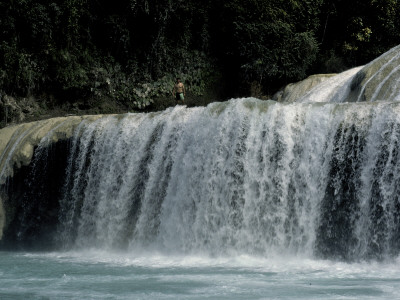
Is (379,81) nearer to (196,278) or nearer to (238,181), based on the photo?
(238,181)

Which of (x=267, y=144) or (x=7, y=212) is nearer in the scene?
(x=267, y=144)

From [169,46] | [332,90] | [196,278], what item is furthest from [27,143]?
[169,46]

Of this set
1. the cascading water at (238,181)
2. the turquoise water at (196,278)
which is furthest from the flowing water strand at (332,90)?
the turquoise water at (196,278)

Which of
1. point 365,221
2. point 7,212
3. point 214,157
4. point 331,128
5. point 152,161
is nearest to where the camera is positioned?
point 365,221

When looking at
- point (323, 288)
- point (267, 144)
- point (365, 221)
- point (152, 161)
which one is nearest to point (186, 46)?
point (152, 161)

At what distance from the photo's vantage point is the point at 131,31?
60.9 ft

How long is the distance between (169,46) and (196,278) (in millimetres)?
13122

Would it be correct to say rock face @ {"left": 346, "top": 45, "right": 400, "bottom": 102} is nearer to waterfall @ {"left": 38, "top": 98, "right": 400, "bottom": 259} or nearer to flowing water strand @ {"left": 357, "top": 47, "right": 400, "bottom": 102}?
flowing water strand @ {"left": 357, "top": 47, "right": 400, "bottom": 102}

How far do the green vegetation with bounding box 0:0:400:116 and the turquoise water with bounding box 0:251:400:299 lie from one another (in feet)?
30.0

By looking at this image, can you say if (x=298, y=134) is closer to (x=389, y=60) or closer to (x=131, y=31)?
(x=389, y=60)

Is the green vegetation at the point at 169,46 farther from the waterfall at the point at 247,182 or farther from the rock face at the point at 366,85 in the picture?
the waterfall at the point at 247,182

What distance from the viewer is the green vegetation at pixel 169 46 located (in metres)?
17.2

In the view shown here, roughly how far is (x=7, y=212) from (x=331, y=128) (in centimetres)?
693

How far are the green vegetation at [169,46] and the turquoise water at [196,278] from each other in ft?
30.0
